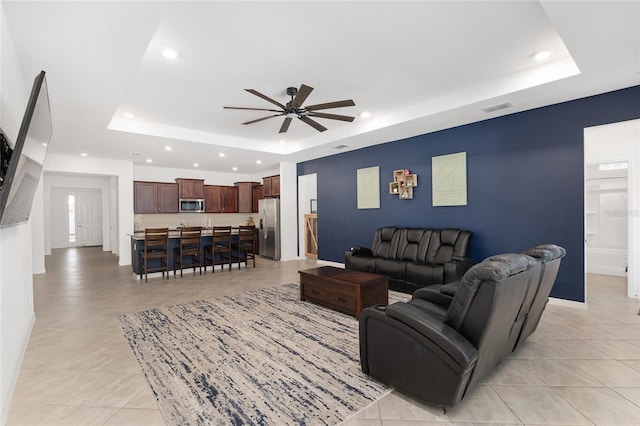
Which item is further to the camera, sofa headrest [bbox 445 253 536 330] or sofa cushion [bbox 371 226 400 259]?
sofa cushion [bbox 371 226 400 259]

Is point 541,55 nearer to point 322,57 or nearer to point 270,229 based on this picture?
point 322,57

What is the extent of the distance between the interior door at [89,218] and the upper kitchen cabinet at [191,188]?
4.55 meters

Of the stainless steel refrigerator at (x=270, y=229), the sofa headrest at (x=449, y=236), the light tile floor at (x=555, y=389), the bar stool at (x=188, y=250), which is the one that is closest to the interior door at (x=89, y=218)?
the stainless steel refrigerator at (x=270, y=229)

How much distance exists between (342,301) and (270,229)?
4915 millimetres

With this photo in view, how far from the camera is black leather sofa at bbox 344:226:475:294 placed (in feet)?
14.4

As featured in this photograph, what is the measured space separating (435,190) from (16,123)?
5.39m

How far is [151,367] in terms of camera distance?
2.57 meters

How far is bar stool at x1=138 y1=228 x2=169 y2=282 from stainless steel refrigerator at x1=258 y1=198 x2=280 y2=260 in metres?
2.78

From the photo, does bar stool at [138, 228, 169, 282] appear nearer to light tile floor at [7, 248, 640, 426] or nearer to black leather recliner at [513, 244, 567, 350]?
light tile floor at [7, 248, 640, 426]

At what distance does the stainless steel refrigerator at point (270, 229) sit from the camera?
8.21m

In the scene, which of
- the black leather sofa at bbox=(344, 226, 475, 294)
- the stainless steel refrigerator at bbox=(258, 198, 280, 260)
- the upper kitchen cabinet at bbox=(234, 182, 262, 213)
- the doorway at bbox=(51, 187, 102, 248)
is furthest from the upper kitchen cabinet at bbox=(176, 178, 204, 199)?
the black leather sofa at bbox=(344, 226, 475, 294)

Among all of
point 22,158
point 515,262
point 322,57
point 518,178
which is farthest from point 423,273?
point 22,158

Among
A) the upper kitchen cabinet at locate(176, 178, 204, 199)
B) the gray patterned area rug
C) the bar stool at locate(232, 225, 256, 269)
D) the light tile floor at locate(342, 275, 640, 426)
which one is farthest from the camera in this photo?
the upper kitchen cabinet at locate(176, 178, 204, 199)

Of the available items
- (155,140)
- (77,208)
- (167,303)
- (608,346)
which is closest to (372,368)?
(608,346)
